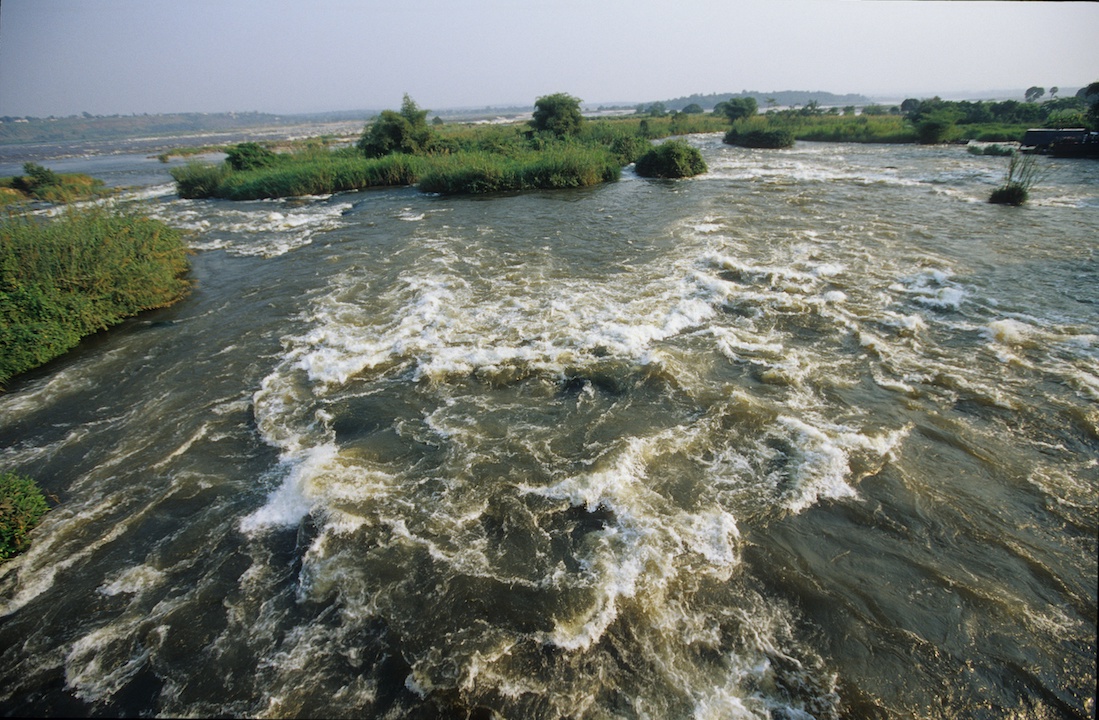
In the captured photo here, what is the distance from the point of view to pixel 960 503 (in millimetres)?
5062

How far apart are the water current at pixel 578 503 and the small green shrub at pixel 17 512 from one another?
193 millimetres

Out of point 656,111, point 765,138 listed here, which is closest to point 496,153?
point 765,138

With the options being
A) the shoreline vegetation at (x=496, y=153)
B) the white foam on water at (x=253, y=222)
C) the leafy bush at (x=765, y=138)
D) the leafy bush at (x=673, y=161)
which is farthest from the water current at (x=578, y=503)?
the leafy bush at (x=765, y=138)

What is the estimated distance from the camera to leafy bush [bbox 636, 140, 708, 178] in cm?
2552

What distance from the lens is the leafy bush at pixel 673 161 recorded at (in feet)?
83.7

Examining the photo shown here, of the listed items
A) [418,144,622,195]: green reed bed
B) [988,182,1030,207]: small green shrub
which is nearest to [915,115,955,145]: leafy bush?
[988,182,1030,207]: small green shrub

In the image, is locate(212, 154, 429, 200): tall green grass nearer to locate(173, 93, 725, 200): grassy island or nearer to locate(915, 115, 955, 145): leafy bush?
locate(173, 93, 725, 200): grassy island

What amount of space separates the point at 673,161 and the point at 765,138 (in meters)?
19.3

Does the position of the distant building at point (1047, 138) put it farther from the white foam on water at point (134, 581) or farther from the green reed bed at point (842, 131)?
the white foam on water at point (134, 581)

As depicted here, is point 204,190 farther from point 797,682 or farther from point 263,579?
point 797,682

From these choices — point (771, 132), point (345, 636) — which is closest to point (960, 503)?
point (345, 636)

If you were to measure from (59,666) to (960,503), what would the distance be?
882 centimetres

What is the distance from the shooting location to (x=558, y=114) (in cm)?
3644

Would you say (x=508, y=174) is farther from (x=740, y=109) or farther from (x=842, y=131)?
(x=740, y=109)
